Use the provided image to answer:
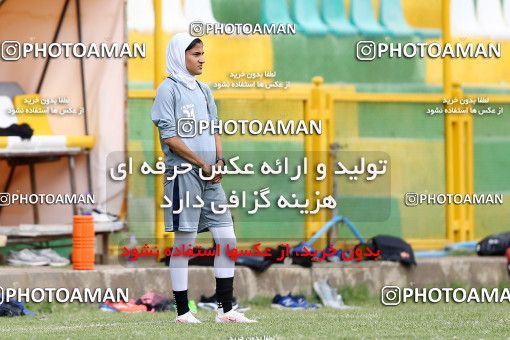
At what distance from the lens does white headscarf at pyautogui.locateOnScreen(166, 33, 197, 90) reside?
11109 mm

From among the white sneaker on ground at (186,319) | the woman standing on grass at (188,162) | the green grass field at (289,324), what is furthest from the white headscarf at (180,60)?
the green grass field at (289,324)

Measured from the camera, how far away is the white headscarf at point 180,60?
11109 millimetres

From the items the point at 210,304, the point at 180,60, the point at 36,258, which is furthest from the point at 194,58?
the point at 36,258

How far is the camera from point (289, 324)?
11242mm

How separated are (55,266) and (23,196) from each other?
1299 millimetres

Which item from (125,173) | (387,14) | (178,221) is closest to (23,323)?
(178,221)

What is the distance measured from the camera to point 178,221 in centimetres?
1099

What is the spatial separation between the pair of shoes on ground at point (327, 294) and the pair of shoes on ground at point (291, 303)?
0.17m

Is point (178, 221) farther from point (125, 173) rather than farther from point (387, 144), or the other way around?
point (387, 144)

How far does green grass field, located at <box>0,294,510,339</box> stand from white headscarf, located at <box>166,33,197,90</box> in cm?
162

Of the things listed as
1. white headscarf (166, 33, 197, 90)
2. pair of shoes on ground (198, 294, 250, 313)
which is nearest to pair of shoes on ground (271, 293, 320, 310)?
pair of shoes on ground (198, 294, 250, 313)

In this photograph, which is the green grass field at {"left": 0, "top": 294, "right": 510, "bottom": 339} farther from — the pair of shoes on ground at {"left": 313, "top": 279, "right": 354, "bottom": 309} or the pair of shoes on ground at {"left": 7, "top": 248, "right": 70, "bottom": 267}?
the pair of shoes on ground at {"left": 7, "top": 248, "right": 70, "bottom": 267}

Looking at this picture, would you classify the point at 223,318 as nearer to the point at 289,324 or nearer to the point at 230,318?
the point at 230,318

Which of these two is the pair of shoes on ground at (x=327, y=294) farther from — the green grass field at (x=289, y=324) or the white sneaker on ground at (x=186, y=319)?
the white sneaker on ground at (x=186, y=319)
